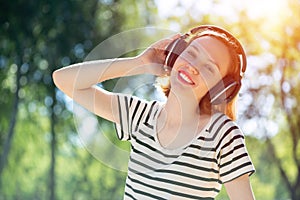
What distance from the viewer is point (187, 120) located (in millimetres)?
1159

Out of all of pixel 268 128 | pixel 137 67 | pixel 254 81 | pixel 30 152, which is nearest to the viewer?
pixel 137 67

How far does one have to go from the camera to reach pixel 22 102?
8.87m

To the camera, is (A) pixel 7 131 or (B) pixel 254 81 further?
(A) pixel 7 131

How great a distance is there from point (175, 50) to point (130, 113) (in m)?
0.15

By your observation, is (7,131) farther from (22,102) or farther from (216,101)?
(216,101)

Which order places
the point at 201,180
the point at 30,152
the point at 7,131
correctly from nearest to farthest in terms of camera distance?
the point at 201,180 → the point at 7,131 → the point at 30,152

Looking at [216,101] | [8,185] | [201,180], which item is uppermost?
[216,101]

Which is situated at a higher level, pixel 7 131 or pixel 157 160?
pixel 157 160

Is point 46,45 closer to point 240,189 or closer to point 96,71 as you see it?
point 96,71

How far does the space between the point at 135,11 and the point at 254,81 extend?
1.89m

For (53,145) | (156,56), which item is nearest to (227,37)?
(156,56)

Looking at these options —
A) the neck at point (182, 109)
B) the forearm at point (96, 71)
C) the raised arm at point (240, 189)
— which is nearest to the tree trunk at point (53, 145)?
the forearm at point (96, 71)

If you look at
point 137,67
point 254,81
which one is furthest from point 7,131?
point 137,67

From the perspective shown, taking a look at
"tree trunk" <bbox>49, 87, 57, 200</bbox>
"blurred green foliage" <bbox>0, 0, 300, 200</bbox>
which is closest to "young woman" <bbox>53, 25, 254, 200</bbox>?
"blurred green foliage" <bbox>0, 0, 300, 200</bbox>
